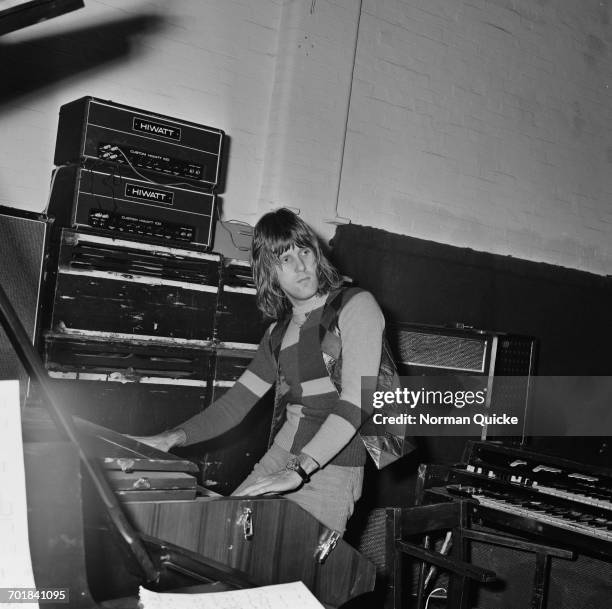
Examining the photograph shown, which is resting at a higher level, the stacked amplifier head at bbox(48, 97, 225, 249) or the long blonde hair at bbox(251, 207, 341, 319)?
the stacked amplifier head at bbox(48, 97, 225, 249)

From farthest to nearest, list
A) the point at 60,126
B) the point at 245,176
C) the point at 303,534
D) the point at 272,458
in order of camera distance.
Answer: the point at 245,176 < the point at 60,126 < the point at 272,458 < the point at 303,534

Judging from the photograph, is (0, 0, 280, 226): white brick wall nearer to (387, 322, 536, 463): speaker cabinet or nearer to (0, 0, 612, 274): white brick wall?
(0, 0, 612, 274): white brick wall

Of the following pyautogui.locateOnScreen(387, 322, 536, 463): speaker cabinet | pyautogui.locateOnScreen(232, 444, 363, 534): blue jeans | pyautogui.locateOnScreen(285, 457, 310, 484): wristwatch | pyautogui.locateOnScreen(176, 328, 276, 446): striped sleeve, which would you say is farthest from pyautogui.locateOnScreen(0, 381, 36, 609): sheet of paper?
pyautogui.locateOnScreen(387, 322, 536, 463): speaker cabinet

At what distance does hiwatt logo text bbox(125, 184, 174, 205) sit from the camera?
2.58m

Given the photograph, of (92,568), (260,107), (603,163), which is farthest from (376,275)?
(92,568)

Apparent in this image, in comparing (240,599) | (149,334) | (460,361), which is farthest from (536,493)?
(240,599)

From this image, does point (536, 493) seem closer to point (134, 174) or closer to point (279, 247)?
point (279, 247)

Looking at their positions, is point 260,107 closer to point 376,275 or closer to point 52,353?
point 376,275

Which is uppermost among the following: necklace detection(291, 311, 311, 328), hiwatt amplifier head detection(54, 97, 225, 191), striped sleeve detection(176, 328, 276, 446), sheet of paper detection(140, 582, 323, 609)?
hiwatt amplifier head detection(54, 97, 225, 191)

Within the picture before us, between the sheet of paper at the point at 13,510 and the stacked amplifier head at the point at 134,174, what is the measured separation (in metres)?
1.71

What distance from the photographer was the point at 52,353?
2424 mm

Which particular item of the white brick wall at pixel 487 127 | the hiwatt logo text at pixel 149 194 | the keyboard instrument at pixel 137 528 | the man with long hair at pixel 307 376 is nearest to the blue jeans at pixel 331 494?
the man with long hair at pixel 307 376

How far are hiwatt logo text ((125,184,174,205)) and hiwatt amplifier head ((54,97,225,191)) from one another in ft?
0.17

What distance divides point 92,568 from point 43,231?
152cm
